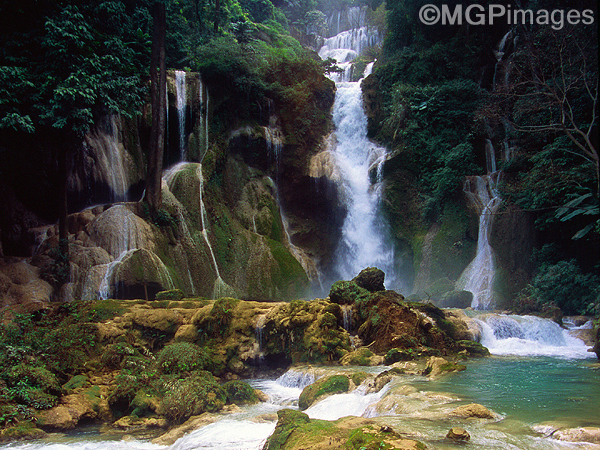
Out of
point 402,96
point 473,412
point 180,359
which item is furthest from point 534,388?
point 402,96

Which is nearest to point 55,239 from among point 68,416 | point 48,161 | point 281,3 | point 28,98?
point 48,161

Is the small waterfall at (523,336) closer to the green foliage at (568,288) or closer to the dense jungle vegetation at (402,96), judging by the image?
the green foliage at (568,288)

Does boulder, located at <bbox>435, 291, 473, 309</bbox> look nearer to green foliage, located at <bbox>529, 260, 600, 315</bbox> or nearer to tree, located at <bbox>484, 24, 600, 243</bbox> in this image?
green foliage, located at <bbox>529, 260, 600, 315</bbox>

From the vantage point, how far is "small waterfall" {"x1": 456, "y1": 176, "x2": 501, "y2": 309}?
17.1 meters

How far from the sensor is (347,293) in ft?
39.7

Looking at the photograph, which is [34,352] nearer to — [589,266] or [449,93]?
[589,266]

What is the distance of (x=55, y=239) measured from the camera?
45.9ft

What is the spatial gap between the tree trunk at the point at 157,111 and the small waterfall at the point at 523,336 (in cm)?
1272

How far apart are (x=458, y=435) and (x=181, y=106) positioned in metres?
18.5

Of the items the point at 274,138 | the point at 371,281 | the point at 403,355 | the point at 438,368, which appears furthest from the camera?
the point at 274,138

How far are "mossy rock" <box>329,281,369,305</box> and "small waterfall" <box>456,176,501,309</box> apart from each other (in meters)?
7.43

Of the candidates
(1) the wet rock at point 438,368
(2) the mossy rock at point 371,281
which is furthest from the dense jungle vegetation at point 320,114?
(2) the mossy rock at point 371,281

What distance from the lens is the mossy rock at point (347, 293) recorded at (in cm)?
1196

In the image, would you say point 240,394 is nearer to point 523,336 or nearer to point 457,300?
point 523,336
